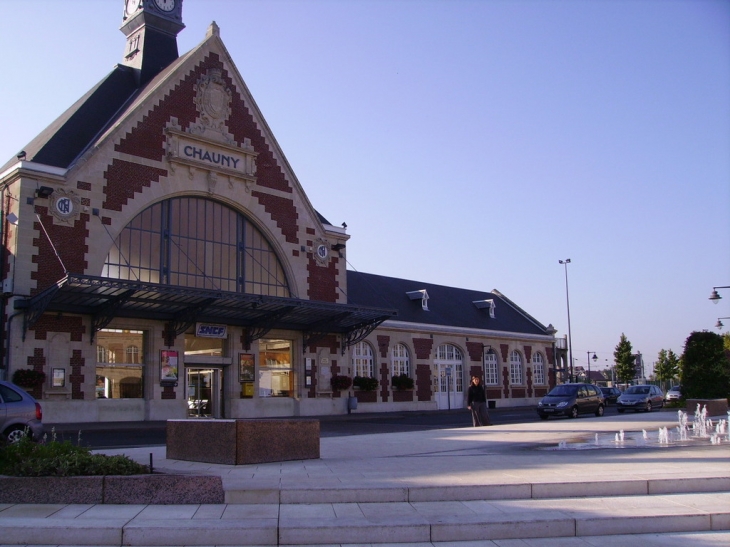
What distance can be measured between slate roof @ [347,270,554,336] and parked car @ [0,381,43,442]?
82.4ft

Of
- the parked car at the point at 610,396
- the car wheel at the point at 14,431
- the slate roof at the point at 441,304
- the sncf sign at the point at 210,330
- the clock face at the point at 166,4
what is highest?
the clock face at the point at 166,4

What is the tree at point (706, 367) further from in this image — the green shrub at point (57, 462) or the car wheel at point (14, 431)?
the green shrub at point (57, 462)

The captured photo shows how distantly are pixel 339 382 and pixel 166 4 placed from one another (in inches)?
829

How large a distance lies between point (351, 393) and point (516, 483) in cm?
2738

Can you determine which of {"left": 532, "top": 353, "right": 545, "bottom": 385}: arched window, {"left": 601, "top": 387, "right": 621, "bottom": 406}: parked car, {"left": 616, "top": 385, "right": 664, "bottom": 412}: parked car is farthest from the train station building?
{"left": 601, "top": 387, "right": 621, "bottom": 406}: parked car

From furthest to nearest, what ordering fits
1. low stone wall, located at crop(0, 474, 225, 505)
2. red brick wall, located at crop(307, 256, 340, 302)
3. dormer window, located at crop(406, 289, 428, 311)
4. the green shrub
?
dormer window, located at crop(406, 289, 428, 311), red brick wall, located at crop(307, 256, 340, 302), the green shrub, low stone wall, located at crop(0, 474, 225, 505)

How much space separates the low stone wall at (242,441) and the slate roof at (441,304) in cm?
2612

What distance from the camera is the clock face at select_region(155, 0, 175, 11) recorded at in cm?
3588

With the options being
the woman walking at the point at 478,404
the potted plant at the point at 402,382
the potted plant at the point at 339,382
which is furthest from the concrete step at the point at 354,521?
the potted plant at the point at 402,382

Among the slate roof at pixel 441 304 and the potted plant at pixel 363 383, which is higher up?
the slate roof at pixel 441 304

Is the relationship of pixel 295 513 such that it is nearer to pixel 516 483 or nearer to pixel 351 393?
pixel 516 483

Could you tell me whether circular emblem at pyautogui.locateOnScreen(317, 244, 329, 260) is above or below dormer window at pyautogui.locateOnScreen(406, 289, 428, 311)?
above

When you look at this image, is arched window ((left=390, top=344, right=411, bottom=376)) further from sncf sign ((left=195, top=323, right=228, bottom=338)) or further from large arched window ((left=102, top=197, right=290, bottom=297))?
sncf sign ((left=195, top=323, right=228, bottom=338))

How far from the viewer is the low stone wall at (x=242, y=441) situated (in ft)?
39.4
